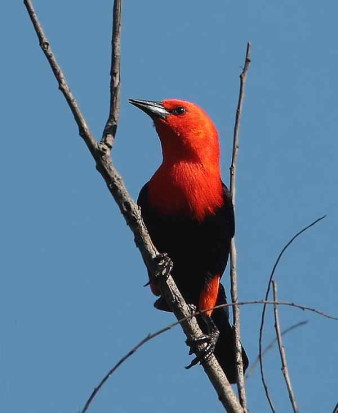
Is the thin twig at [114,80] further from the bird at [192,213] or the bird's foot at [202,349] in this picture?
the bird at [192,213]

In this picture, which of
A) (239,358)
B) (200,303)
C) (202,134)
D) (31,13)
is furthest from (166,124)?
(31,13)

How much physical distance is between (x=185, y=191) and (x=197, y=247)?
430 mm

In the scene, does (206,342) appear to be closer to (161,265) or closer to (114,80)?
(161,265)

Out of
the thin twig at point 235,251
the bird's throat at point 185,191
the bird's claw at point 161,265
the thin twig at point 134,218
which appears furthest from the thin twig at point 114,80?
the bird's throat at point 185,191

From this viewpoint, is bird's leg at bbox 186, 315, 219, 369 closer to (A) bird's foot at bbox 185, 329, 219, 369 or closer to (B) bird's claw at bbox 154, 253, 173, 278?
(A) bird's foot at bbox 185, 329, 219, 369

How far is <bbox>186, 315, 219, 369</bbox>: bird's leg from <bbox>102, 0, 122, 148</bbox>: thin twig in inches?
54.2

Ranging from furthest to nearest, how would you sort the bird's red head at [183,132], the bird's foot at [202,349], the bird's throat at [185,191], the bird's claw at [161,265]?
1. the bird's red head at [183,132]
2. the bird's throat at [185,191]
3. the bird's foot at [202,349]
4. the bird's claw at [161,265]

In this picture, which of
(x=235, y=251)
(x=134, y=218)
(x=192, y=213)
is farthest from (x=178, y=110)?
(x=134, y=218)

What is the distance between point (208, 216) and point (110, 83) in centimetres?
241

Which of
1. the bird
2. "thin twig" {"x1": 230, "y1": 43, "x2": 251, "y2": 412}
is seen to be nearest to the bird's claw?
"thin twig" {"x1": 230, "y1": 43, "x2": 251, "y2": 412}

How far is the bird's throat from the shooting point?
5.95m

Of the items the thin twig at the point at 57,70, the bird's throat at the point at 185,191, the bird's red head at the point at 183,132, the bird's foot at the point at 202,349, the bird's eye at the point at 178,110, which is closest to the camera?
the thin twig at the point at 57,70

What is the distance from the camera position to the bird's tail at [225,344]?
6039mm

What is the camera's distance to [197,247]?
6.09m
